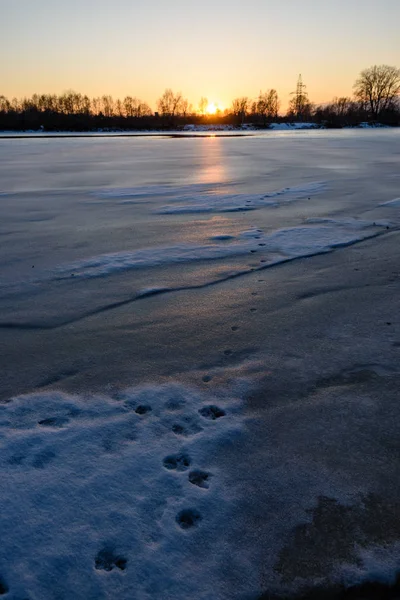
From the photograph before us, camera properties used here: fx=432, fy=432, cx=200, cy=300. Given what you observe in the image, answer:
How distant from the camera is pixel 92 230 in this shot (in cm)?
531

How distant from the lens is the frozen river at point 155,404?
1357mm

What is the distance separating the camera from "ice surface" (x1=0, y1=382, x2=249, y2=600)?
131 centimetres

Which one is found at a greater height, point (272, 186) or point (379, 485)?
Answer: point (272, 186)

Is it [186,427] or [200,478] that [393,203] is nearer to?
[186,427]

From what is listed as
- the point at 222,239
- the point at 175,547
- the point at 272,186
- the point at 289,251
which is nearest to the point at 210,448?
the point at 175,547

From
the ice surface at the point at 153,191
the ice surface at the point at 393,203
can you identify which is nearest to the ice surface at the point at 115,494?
the ice surface at the point at 393,203

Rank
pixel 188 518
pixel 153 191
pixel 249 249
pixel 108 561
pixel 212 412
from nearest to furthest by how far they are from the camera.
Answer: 1. pixel 108 561
2. pixel 188 518
3. pixel 212 412
4. pixel 249 249
5. pixel 153 191

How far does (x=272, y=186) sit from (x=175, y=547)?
25.9ft

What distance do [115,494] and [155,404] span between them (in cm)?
55

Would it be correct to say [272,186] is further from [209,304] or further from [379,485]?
[379,485]

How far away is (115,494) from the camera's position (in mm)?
1571

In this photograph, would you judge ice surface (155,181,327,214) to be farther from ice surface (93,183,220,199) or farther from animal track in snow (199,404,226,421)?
animal track in snow (199,404,226,421)

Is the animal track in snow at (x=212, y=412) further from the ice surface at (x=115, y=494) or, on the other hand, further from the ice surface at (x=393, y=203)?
the ice surface at (x=393, y=203)

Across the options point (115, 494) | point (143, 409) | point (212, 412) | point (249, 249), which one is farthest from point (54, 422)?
point (249, 249)
